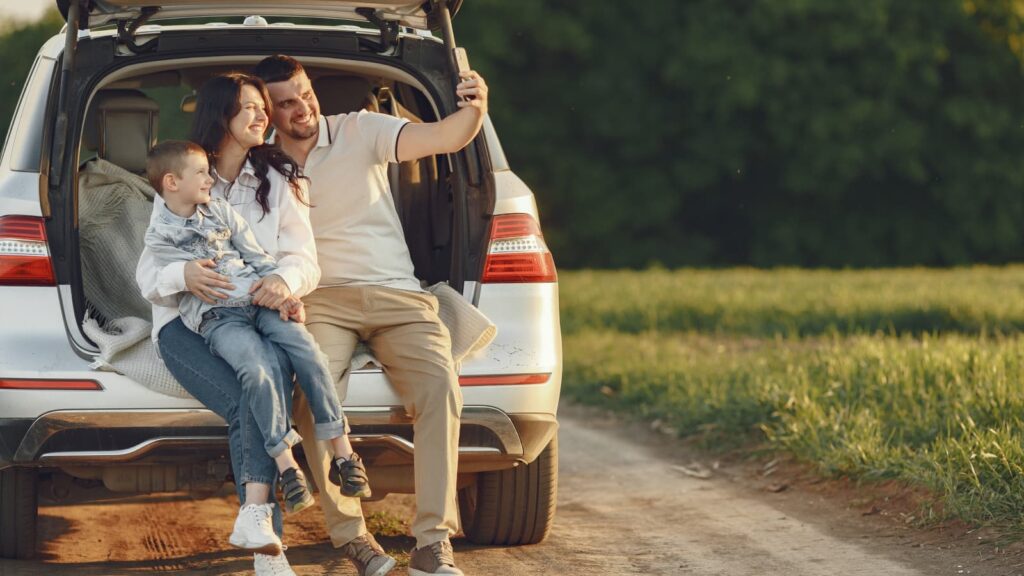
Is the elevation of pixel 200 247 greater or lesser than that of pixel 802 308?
greater

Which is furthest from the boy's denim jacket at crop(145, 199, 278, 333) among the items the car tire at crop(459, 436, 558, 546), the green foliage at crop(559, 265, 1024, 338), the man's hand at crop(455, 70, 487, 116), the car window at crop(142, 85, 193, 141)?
the green foliage at crop(559, 265, 1024, 338)

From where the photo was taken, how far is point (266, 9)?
494 centimetres

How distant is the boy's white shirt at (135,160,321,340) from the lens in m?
4.46

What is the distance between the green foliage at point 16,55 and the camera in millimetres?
38594

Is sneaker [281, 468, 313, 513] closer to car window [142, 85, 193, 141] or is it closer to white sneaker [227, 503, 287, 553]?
white sneaker [227, 503, 287, 553]

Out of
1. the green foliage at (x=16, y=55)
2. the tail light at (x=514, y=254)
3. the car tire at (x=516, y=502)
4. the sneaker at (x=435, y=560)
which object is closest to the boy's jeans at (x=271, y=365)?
the sneaker at (x=435, y=560)

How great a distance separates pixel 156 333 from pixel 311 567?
0.95m

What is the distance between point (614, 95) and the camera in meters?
35.3

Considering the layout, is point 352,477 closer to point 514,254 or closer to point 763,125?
point 514,254

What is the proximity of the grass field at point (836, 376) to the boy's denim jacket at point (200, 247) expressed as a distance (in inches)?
104

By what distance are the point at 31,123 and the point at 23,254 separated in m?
0.48

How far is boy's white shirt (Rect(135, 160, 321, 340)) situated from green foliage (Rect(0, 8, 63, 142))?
34874 mm

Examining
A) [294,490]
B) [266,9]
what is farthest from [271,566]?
[266,9]

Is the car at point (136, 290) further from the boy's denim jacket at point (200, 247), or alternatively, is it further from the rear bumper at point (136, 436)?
the boy's denim jacket at point (200, 247)
